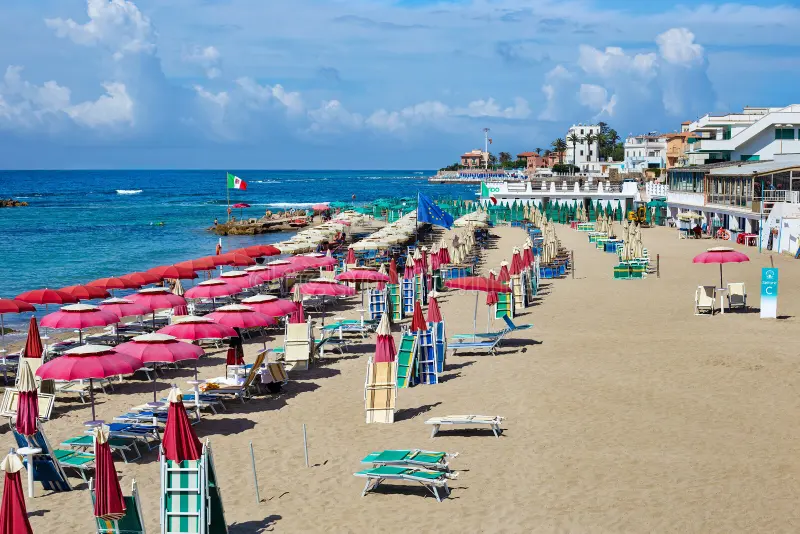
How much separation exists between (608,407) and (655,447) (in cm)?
199

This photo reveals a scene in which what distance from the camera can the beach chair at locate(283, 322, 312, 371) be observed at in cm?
1758

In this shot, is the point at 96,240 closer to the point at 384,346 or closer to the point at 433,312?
the point at 433,312

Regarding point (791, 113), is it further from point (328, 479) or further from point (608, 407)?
point (328, 479)

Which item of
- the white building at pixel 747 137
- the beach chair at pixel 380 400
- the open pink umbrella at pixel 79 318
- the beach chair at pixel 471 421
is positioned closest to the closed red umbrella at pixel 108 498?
the beach chair at pixel 471 421

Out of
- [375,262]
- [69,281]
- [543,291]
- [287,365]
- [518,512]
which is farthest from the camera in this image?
[69,281]

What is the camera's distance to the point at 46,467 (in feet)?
36.7

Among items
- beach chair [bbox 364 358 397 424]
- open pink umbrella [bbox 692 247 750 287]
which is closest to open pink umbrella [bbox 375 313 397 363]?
beach chair [bbox 364 358 397 424]

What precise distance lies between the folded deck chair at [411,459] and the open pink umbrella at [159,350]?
4181 millimetres

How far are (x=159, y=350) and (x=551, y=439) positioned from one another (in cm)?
600

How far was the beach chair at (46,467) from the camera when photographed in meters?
11.2

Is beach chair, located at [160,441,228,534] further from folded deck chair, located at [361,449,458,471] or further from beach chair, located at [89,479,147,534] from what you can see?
folded deck chair, located at [361,449,458,471]

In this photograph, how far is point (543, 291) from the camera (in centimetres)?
2706

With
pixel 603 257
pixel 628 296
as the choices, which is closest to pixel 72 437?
pixel 628 296

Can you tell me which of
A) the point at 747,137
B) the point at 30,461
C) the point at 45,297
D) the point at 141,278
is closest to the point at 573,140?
the point at 747,137
